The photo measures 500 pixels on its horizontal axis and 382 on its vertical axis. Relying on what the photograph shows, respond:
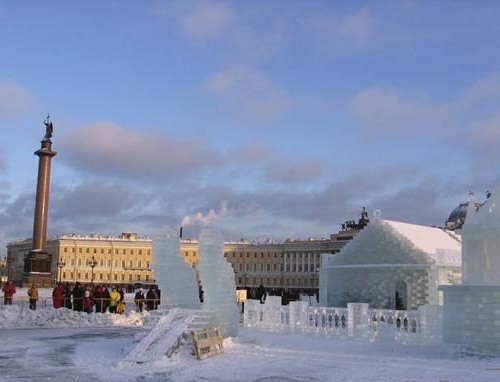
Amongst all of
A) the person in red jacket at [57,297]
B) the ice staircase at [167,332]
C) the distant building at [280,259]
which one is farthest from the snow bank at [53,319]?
the distant building at [280,259]

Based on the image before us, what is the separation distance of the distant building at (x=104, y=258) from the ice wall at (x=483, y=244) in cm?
12066

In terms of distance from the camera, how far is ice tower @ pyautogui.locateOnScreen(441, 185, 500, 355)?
1683 centimetres

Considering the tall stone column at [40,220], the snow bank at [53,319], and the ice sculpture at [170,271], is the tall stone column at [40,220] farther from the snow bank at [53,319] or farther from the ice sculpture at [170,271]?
the ice sculpture at [170,271]

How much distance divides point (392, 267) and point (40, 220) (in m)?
31.3

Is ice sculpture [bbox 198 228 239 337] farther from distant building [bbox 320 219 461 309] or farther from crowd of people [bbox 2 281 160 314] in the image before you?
crowd of people [bbox 2 281 160 314]

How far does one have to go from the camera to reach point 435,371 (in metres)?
13.8

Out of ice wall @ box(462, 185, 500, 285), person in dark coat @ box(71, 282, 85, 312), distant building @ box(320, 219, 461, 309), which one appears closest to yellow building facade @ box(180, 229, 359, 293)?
distant building @ box(320, 219, 461, 309)

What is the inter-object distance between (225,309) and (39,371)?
6309mm

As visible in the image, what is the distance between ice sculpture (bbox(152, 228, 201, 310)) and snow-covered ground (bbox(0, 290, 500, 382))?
1797 mm

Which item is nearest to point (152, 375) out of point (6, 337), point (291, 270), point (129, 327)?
point (6, 337)

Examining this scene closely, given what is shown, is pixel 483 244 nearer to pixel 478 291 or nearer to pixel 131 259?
pixel 478 291

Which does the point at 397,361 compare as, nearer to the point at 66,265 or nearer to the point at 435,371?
the point at 435,371

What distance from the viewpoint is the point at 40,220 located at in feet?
162

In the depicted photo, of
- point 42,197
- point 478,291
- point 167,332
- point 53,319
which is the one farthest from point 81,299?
point 42,197
